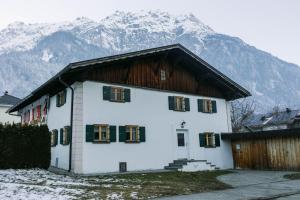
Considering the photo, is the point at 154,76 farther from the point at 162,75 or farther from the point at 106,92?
the point at 106,92

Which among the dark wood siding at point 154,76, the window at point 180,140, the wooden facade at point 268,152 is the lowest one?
the wooden facade at point 268,152

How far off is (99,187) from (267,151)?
48.8 feet

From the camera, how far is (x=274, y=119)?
6125 cm

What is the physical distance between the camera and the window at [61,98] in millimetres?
22317

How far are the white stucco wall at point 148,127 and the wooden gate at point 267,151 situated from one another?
41.5 inches

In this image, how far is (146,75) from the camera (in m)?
23.8

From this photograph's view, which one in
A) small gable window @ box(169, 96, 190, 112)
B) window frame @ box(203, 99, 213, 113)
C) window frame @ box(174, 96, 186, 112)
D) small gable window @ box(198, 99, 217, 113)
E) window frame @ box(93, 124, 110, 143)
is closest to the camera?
window frame @ box(93, 124, 110, 143)

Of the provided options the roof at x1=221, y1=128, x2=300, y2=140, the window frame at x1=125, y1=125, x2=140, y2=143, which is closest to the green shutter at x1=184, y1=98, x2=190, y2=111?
the roof at x1=221, y1=128, x2=300, y2=140

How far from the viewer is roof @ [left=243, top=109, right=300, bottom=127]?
5782 centimetres

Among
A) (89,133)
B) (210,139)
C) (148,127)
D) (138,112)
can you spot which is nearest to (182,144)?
(210,139)

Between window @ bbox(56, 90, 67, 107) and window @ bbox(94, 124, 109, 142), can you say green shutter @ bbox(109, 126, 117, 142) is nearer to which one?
window @ bbox(94, 124, 109, 142)

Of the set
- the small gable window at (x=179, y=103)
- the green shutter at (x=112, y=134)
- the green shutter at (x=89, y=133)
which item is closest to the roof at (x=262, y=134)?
the small gable window at (x=179, y=103)

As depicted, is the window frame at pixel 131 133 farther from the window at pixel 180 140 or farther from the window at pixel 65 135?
the window at pixel 180 140

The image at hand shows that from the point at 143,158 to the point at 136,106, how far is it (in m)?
3.27
